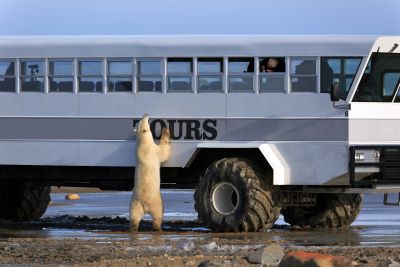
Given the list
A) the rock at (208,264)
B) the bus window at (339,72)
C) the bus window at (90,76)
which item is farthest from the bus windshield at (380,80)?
the rock at (208,264)

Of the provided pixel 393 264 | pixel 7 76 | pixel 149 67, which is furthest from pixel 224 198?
pixel 393 264

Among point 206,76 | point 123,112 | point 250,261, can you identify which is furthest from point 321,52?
point 250,261

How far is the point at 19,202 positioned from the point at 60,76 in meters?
3.91

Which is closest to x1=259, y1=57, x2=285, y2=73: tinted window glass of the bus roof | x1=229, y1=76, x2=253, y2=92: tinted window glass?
the bus roof

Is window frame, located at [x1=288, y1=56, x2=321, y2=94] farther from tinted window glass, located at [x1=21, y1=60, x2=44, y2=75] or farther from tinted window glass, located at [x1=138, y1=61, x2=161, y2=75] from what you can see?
tinted window glass, located at [x1=21, y1=60, x2=44, y2=75]

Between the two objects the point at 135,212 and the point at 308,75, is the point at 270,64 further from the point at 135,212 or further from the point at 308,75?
the point at 135,212

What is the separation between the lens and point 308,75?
68.5ft

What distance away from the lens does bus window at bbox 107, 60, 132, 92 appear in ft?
71.1

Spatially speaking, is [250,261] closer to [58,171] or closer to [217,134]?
[217,134]

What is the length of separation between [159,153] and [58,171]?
7.99ft

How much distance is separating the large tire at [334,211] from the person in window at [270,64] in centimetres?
280

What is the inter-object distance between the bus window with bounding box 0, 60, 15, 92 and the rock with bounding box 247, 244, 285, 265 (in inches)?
358

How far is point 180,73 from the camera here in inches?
841

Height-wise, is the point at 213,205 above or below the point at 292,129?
below
